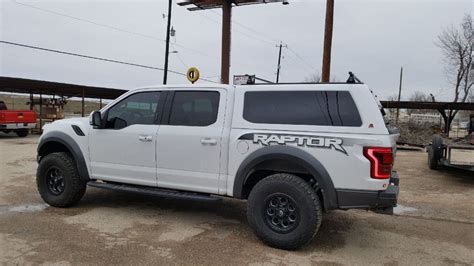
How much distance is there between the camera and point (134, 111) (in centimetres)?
569

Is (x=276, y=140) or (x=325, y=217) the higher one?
(x=276, y=140)

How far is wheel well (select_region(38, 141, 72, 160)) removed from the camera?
6152 mm

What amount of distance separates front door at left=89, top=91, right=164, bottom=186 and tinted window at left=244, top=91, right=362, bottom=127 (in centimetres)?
146

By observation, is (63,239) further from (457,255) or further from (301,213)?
(457,255)

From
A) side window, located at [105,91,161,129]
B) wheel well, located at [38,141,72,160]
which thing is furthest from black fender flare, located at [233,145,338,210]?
wheel well, located at [38,141,72,160]

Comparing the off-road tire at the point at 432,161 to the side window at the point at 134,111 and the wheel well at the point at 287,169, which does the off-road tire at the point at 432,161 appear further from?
the side window at the point at 134,111

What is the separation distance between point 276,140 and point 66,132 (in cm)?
338

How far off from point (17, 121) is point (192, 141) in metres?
17.5

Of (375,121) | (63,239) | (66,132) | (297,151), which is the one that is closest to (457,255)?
(375,121)

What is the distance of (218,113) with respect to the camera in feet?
16.6

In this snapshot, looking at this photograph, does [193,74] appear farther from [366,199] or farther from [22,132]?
[22,132]

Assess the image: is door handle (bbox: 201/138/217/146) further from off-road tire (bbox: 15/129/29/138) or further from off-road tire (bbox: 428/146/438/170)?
off-road tire (bbox: 15/129/29/138)

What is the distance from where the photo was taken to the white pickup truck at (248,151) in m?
4.30

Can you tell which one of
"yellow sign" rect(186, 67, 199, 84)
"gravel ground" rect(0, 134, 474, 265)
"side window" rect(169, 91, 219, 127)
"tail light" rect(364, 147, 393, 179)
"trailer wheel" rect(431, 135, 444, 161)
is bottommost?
"gravel ground" rect(0, 134, 474, 265)
